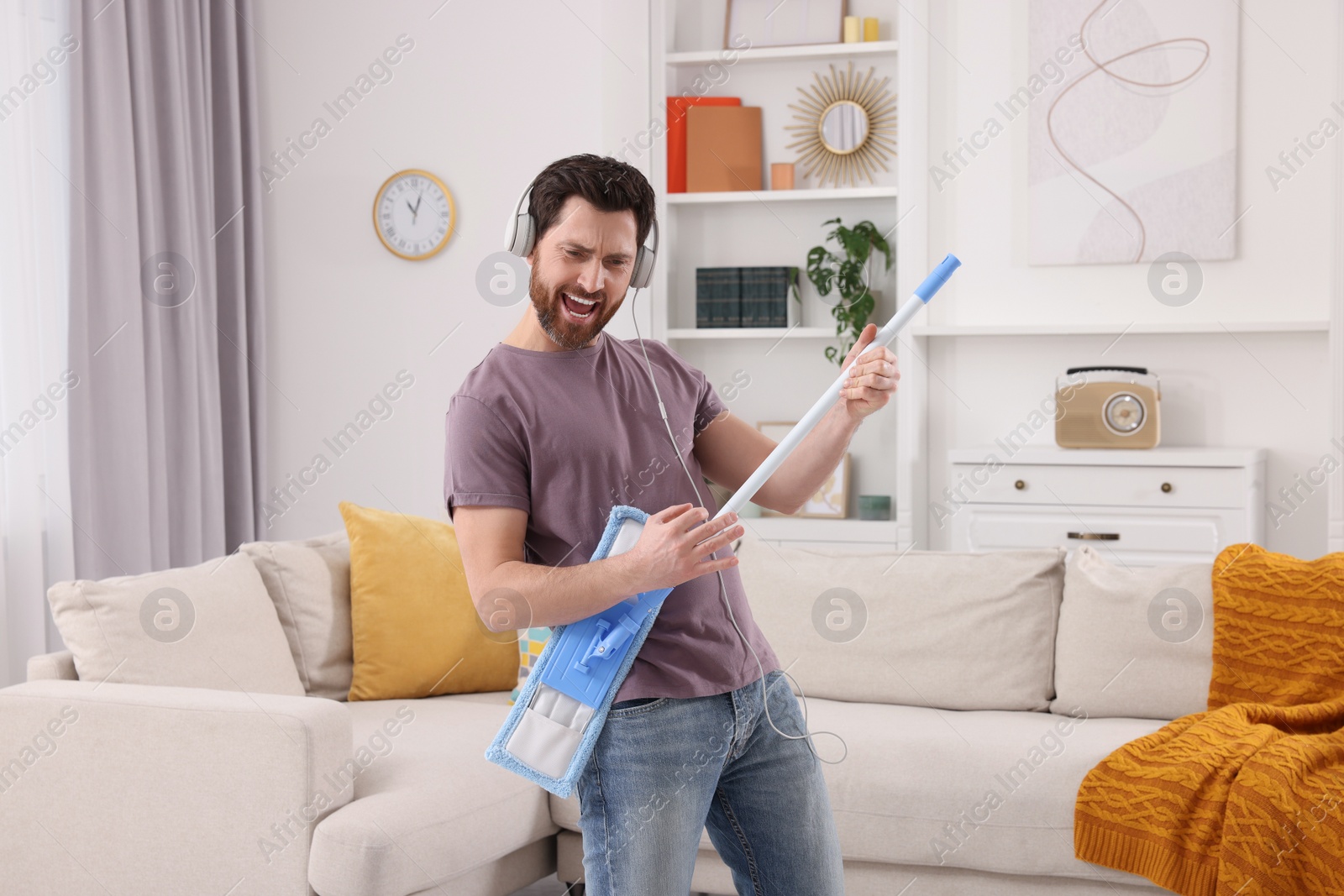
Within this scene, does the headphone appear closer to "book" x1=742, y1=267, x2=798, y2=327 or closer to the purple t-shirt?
the purple t-shirt

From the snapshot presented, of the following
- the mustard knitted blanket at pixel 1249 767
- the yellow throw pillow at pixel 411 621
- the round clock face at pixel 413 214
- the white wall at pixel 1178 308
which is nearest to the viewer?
the mustard knitted blanket at pixel 1249 767

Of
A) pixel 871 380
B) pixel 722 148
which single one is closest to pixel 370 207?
pixel 722 148

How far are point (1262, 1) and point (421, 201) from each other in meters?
2.85

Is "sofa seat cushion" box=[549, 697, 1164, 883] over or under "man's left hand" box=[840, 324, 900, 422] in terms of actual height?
under

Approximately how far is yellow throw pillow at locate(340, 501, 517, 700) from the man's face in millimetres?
Answer: 1566

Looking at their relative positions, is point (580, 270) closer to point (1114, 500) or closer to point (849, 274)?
point (1114, 500)

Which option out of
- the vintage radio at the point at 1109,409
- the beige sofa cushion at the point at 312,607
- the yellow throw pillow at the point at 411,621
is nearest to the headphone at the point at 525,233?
the yellow throw pillow at the point at 411,621

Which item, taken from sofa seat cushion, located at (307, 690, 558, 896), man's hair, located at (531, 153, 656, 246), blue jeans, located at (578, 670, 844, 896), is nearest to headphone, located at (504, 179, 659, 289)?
man's hair, located at (531, 153, 656, 246)

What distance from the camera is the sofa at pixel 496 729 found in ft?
6.50

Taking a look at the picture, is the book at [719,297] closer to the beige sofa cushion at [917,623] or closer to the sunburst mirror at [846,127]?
the sunburst mirror at [846,127]

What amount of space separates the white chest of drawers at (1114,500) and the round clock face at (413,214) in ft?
6.47

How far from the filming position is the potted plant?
4008mm

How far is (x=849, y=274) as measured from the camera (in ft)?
13.2

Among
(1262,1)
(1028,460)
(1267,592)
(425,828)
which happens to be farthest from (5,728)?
(1262,1)
